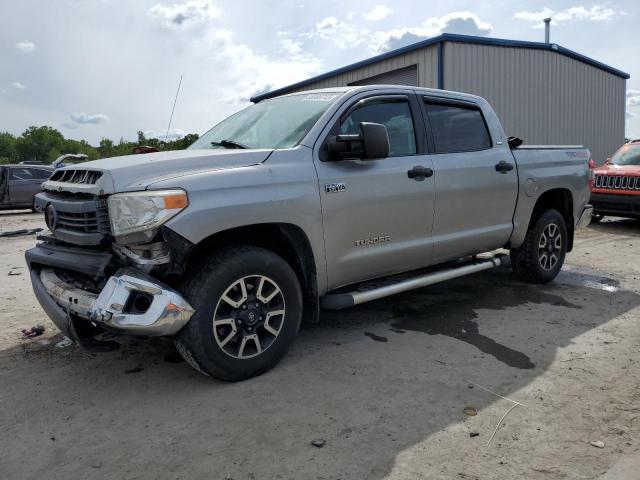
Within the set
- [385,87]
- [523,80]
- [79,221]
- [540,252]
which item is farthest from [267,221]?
[523,80]

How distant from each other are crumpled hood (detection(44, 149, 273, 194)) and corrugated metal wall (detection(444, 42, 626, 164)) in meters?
10.6

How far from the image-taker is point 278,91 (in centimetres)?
2009

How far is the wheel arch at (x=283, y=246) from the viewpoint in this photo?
131 inches

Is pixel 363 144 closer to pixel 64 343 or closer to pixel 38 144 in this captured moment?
pixel 64 343

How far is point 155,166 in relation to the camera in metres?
3.23

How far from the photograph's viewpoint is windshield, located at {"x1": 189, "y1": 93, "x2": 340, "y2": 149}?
12.7 ft

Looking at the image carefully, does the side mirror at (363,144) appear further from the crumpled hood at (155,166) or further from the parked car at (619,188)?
the parked car at (619,188)

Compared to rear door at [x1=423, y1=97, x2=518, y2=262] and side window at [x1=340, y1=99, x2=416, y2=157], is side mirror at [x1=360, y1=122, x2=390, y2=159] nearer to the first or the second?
side window at [x1=340, y1=99, x2=416, y2=157]

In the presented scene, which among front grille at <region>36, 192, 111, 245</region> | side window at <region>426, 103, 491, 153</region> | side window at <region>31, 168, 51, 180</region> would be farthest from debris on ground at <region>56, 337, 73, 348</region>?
side window at <region>31, 168, 51, 180</region>

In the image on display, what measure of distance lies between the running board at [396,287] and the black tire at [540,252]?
1.90 feet

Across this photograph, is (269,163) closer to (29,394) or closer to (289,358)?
(289,358)

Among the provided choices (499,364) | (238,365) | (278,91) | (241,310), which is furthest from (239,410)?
(278,91)

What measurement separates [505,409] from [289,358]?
148cm

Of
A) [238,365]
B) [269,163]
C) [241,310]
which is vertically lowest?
[238,365]
